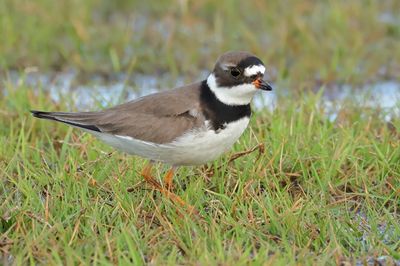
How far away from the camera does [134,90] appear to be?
8250 mm

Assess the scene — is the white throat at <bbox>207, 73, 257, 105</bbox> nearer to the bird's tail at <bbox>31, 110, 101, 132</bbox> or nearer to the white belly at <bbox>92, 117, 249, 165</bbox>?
the white belly at <bbox>92, 117, 249, 165</bbox>

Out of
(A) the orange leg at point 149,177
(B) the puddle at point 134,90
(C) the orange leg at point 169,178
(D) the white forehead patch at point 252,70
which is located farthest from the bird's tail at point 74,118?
(B) the puddle at point 134,90

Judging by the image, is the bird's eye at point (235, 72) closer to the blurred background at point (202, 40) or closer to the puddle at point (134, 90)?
the puddle at point (134, 90)

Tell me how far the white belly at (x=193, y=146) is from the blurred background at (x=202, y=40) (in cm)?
311

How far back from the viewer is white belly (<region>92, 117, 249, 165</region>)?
5.21 metres

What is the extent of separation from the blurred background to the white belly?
10.2ft

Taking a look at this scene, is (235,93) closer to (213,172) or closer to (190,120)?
(190,120)

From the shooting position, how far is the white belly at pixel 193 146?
205 inches

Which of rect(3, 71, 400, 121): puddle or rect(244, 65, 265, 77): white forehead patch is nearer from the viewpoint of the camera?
rect(244, 65, 265, 77): white forehead patch

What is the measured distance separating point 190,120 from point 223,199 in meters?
0.54

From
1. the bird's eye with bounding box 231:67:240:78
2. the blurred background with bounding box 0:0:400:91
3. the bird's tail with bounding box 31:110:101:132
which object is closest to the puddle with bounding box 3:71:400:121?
the blurred background with bounding box 0:0:400:91

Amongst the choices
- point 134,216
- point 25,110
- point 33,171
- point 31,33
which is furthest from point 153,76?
point 134,216

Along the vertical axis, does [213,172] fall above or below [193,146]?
below

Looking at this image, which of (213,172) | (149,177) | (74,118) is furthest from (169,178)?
(74,118)
